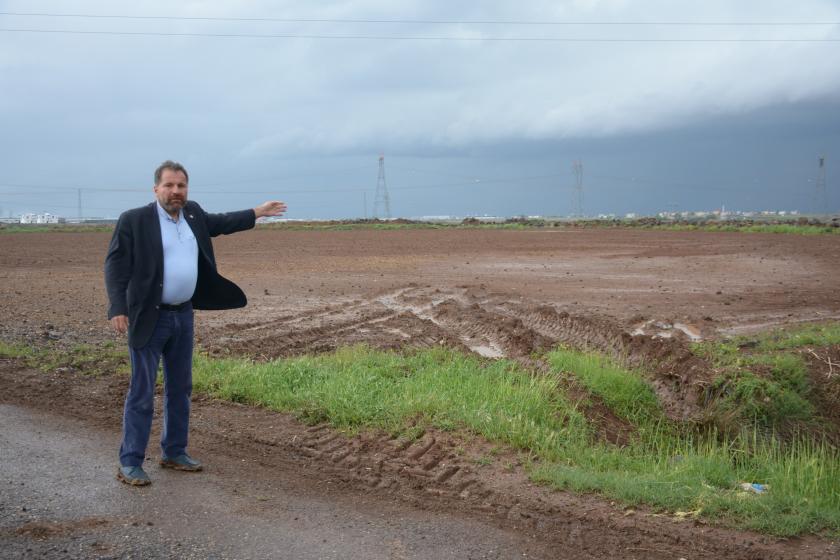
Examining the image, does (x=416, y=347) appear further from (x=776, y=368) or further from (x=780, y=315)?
(x=780, y=315)

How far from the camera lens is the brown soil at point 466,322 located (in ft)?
19.5

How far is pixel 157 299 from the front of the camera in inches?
233

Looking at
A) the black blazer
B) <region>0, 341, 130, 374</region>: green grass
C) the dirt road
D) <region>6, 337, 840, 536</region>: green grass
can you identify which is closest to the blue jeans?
the black blazer

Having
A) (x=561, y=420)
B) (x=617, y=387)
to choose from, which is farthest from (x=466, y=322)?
(x=561, y=420)

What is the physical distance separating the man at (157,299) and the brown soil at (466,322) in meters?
0.98

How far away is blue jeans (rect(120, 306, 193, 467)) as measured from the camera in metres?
5.96

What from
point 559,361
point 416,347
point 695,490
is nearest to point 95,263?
point 416,347

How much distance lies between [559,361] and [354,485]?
5293 millimetres

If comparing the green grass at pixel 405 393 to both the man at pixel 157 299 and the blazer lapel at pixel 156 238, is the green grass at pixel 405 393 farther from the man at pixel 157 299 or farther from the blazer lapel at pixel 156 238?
the blazer lapel at pixel 156 238

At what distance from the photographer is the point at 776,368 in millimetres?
Answer: 11211

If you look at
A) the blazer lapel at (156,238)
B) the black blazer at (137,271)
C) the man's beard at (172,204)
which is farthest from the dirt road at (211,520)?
the man's beard at (172,204)

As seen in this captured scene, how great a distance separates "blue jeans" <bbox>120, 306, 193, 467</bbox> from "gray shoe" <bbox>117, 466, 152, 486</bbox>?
0.04 metres

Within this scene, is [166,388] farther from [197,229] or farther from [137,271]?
[197,229]

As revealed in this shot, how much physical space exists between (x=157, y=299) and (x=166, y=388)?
780 millimetres
